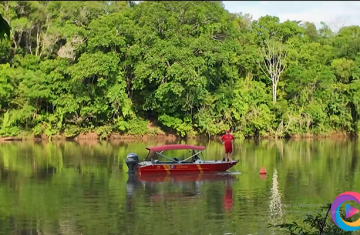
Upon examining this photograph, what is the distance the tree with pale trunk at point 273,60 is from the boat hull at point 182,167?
28210 millimetres

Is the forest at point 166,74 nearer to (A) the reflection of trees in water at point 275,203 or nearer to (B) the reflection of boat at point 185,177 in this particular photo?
(B) the reflection of boat at point 185,177

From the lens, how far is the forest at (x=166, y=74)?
47.7 meters

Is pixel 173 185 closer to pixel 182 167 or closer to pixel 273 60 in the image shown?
pixel 182 167

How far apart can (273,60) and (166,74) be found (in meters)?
12.5

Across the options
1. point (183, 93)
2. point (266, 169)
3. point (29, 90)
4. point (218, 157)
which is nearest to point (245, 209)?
point (266, 169)

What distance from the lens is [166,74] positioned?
4688 cm

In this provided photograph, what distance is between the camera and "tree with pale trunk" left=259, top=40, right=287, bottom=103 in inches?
2085

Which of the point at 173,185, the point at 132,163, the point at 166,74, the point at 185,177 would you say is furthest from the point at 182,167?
the point at 166,74

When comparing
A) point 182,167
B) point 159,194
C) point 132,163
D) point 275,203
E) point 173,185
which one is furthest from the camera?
point 132,163

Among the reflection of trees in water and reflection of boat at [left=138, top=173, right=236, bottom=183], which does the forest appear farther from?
the reflection of trees in water

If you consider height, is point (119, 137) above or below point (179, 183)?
above

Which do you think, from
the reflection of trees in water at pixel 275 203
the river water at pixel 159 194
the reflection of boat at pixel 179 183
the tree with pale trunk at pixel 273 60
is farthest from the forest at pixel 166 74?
the reflection of trees in water at pixel 275 203

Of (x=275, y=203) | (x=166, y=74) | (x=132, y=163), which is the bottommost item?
(x=275, y=203)

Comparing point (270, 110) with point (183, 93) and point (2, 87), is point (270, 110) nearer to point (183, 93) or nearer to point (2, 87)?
point (183, 93)
